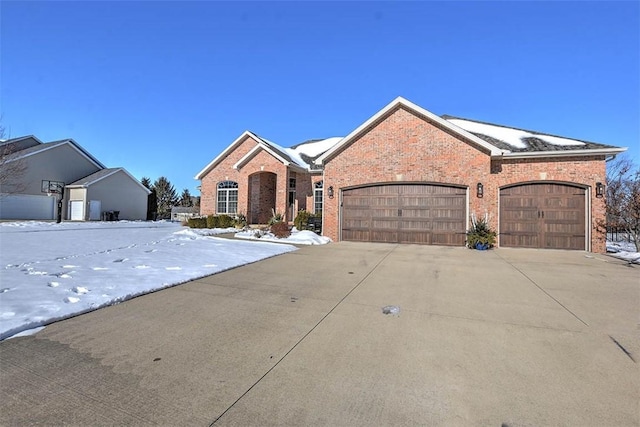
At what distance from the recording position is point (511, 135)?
1380cm

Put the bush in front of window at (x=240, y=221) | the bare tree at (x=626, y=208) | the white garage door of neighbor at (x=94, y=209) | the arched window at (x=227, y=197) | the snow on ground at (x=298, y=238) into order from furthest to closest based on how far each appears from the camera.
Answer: the white garage door of neighbor at (x=94, y=209), the arched window at (x=227, y=197), the bush in front of window at (x=240, y=221), the snow on ground at (x=298, y=238), the bare tree at (x=626, y=208)

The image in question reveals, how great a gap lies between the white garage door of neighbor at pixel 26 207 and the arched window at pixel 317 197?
80.6 feet

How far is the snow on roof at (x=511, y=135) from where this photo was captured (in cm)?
1228

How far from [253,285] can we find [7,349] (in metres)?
3.19

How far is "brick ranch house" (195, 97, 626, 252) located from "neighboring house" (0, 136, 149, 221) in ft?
82.8

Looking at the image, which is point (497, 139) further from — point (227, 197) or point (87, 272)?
A: point (227, 197)

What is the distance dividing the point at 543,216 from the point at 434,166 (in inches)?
171

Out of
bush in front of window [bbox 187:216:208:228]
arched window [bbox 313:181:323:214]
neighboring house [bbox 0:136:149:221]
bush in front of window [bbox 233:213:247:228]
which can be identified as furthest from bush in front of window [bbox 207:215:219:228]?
neighboring house [bbox 0:136:149:221]

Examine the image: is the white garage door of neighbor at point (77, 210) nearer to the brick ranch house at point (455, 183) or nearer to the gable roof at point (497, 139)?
the gable roof at point (497, 139)

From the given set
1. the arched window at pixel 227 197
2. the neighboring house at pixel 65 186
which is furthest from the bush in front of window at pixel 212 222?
the neighboring house at pixel 65 186

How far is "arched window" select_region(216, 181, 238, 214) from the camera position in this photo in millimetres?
20594

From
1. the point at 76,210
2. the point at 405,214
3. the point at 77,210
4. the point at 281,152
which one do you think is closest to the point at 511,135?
the point at 405,214

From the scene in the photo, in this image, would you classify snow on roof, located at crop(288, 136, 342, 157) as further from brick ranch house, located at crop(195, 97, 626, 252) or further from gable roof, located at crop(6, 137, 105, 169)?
gable roof, located at crop(6, 137, 105, 169)

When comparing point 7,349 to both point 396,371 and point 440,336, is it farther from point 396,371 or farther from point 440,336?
point 440,336
